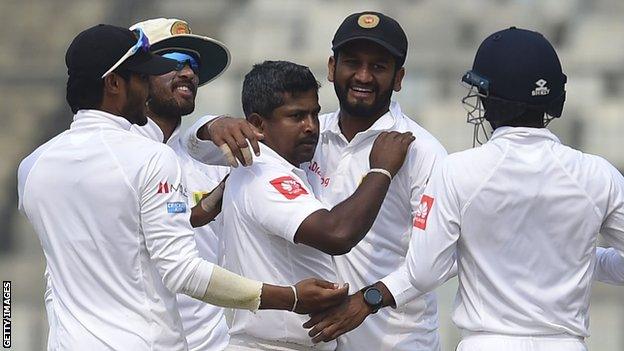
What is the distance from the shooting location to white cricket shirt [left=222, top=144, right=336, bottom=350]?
324 cm

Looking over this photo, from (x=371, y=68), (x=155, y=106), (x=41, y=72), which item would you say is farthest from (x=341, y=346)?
(x=41, y=72)

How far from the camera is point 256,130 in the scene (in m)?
3.40

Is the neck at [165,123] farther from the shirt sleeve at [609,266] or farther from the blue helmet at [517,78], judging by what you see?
the shirt sleeve at [609,266]

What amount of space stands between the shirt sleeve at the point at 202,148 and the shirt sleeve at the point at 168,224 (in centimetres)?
59

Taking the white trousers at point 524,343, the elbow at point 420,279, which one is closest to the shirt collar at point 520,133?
the elbow at point 420,279

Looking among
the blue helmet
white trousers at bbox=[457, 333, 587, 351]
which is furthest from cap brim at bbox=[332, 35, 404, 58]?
white trousers at bbox=[457, 333, 587, 351]

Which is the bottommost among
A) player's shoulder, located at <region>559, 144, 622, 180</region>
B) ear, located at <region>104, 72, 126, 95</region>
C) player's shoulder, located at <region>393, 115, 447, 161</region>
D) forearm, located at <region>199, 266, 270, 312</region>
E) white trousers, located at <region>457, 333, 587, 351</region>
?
white trousers, located at <region>457, 333, 587, 351</region>

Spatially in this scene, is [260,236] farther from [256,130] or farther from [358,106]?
[358,106]

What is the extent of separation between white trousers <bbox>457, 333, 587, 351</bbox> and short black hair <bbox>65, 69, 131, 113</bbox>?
1.01 meters

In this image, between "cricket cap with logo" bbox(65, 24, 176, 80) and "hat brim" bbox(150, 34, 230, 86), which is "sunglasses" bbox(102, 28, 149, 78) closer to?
"cricket cap with logo" bbox(65, 24, 176, 80)

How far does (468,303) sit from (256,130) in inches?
28.3

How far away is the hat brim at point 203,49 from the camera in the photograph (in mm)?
4090

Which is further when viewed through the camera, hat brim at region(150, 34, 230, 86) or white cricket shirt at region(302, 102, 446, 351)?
hat brim at region(150, 34, 230, 86)

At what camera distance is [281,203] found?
3.21 meters
